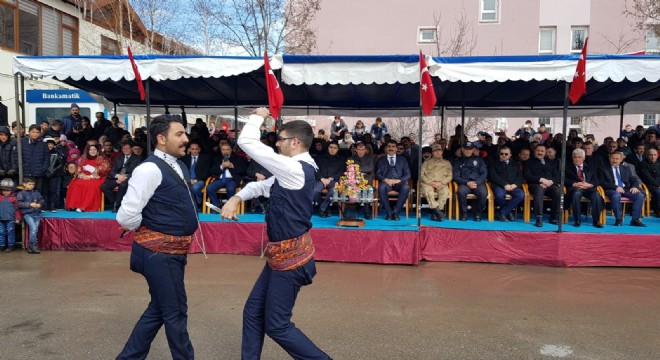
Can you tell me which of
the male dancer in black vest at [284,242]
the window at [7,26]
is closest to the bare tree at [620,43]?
the male dancer in black vest at [284,242]

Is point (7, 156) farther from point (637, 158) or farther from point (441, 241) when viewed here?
point (637, 158)

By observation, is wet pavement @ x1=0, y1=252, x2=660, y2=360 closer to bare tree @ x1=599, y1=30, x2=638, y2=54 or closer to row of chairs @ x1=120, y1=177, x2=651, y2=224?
row of chairs @ x1=120, y1=177, x2=651, y2=224

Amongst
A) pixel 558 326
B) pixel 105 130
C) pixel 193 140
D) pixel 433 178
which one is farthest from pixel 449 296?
pixel 105 130

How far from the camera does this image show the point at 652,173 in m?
8.06

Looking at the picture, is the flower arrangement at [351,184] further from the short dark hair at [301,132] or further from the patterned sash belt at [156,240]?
the patterned sash belt at [156,240]

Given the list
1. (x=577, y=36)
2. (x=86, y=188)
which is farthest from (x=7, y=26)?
(x=577, y=36)

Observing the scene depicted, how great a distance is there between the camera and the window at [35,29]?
16219 mm

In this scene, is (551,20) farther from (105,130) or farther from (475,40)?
(105,130)

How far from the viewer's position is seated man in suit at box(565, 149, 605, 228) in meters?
6.91

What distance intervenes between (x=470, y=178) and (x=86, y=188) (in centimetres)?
→ 633

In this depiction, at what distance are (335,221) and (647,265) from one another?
14.1ft

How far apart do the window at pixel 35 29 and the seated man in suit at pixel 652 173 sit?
18.9 metres

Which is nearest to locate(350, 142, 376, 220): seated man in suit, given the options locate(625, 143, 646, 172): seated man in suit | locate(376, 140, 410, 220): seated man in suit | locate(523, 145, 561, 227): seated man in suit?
locate(376, 140, 410, 220): seated man in suit

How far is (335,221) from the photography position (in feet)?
23.3
